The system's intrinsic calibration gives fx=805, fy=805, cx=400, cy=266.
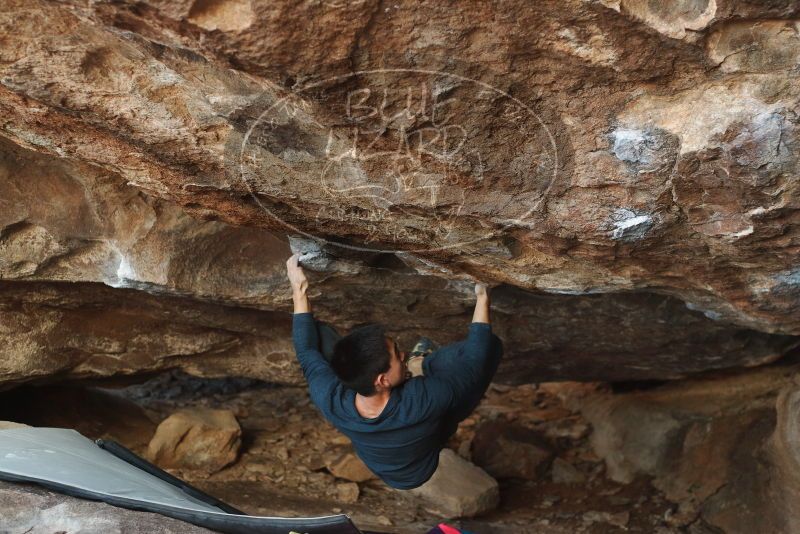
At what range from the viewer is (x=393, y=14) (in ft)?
5.72

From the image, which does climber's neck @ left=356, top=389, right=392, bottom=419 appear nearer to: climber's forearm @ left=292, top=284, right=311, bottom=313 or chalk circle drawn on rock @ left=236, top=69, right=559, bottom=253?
climber's forearm @ left=292, top=284, right=311, bottom=313

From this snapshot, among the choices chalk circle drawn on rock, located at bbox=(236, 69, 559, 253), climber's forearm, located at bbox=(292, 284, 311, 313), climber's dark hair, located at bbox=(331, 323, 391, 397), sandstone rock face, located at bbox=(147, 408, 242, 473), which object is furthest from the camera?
sandstone rock face, located at bbox=(147, 408, 242, 473)

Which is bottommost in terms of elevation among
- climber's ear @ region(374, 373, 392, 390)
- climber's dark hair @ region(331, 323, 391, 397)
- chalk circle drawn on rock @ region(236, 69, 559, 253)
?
climber's ear @ region(374, 373, 392, 390)

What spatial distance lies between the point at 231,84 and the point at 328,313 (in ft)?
6.21

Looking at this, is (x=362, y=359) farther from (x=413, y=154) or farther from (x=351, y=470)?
(x=351, y=470)

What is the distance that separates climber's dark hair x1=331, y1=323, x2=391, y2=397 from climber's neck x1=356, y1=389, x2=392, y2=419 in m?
0.05

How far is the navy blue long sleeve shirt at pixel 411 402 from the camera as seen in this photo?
2.77 m

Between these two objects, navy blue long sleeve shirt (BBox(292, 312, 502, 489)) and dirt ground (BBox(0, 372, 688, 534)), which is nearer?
navy blue long sleeve shirt (BBox(292, 312, 502, 489))

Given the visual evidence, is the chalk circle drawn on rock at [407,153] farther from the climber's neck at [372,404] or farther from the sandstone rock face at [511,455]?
the sandstone rock face at [511,455]

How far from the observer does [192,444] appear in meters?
4.69

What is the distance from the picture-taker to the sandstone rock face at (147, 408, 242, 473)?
4.66m

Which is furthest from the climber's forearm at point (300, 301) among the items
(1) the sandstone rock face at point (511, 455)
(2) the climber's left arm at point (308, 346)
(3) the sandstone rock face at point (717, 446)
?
(1) the sandstone rock face at point (511, 455)

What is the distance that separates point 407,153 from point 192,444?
303 cm

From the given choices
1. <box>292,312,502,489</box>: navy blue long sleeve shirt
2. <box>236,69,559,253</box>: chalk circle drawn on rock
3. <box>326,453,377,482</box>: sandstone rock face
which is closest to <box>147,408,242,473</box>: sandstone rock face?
<box>326,453,377,482</box>: sandstone rock face
